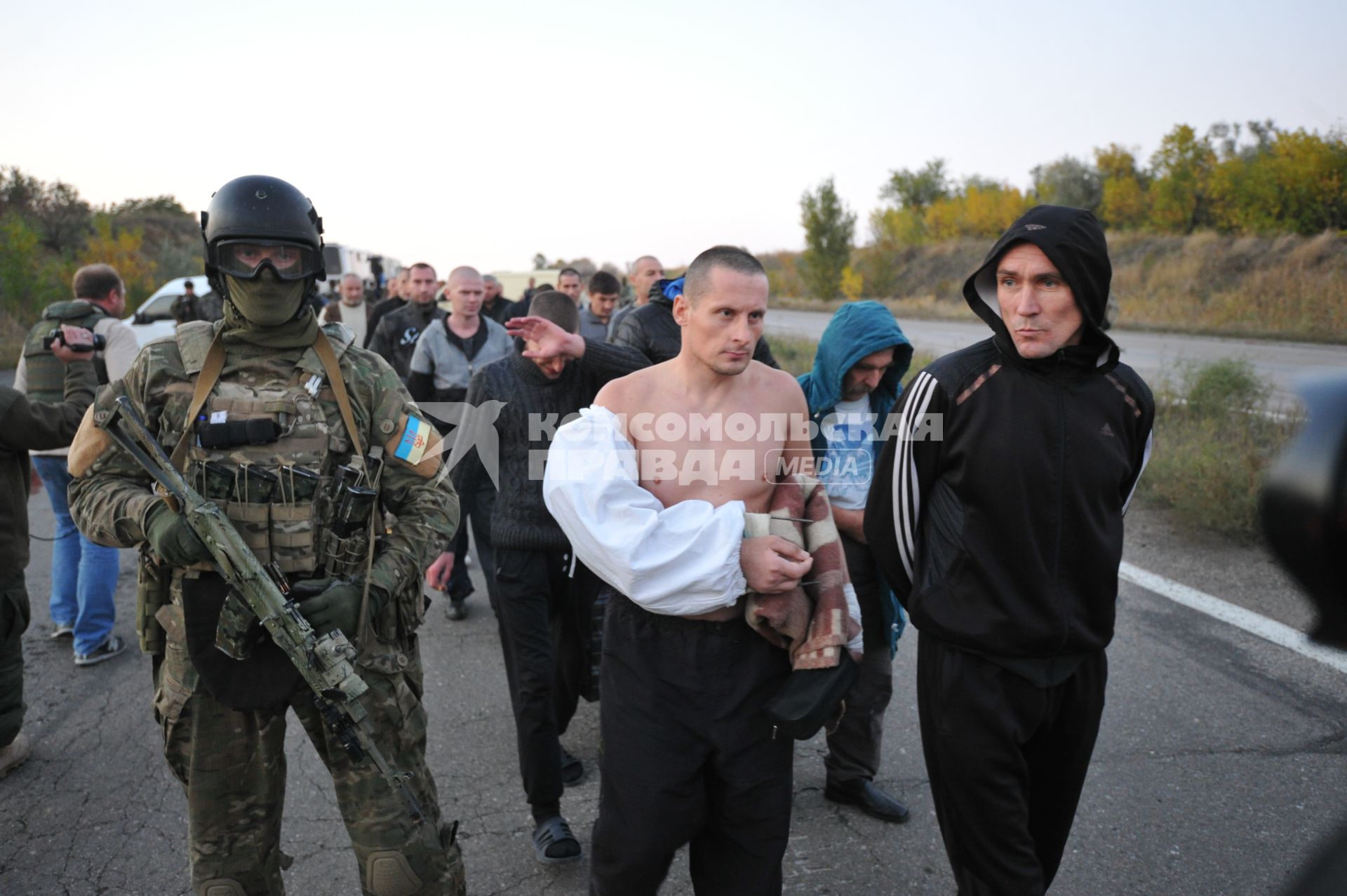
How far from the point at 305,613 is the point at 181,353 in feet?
2.68

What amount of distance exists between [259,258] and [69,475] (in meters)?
2.99

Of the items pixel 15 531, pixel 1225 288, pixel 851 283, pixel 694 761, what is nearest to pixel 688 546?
pixel 694 761

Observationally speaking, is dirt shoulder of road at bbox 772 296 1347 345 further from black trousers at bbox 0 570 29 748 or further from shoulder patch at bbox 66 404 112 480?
shoulder patch at bbox 66 404 112 480

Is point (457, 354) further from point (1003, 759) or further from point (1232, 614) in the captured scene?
point (1232, 614)

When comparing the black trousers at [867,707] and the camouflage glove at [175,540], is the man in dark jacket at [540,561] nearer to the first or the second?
the black trousers at [867,707]

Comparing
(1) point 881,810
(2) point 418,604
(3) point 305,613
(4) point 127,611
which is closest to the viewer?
(3) point 305,613

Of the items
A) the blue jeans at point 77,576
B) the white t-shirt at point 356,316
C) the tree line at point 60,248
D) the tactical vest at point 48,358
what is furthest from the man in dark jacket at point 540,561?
the tree line at point 60,248

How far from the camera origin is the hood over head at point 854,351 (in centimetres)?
328

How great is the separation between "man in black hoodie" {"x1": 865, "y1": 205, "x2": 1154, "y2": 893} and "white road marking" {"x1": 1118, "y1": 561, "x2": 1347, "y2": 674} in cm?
242

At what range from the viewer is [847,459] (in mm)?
3422

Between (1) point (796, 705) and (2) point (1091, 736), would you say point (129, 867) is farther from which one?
(2) point (1091, 736)

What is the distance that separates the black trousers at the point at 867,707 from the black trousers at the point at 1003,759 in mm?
974

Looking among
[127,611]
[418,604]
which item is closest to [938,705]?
[418,604]

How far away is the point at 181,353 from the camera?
2.39 m
